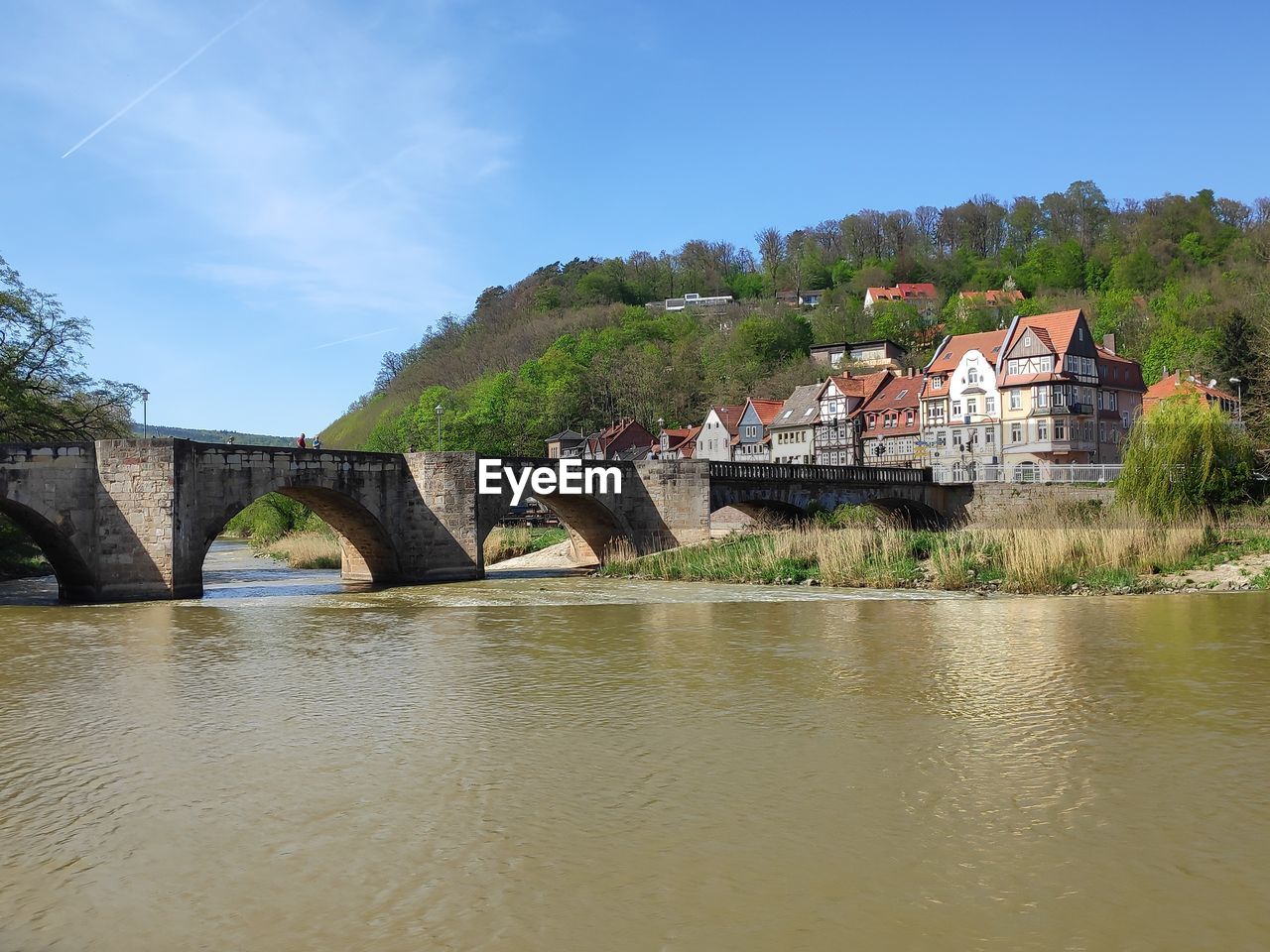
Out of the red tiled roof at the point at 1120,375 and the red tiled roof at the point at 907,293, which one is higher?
the red tiled roof at the point at 907,293

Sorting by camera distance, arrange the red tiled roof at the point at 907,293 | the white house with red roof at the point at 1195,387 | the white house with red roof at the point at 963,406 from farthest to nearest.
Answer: the red tiled roof at the point at 907,293 → the white house with red roof at the point at 963,406 → the white house with red roof at the point at 1195,387

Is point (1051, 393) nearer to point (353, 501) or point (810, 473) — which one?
point (810, 473)

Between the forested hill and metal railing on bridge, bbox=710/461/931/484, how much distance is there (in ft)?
73.7

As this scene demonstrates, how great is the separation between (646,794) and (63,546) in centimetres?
2316

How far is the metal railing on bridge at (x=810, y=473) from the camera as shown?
40125 mm

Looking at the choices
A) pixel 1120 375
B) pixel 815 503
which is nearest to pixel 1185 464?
pixel 815 503

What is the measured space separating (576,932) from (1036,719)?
718 centimetres

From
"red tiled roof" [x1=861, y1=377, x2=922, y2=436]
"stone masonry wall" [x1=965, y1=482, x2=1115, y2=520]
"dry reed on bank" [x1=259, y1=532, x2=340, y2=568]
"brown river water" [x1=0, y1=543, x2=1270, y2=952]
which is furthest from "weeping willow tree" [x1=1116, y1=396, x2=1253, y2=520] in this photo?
"red tiled roof" [x1=861, y1=377, x2=922, y2=436]

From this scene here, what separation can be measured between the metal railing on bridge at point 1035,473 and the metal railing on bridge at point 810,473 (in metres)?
→ 2.73

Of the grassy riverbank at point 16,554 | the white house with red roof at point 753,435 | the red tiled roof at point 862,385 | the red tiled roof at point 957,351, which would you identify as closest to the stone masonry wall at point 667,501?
the grassy riverbank at point 16,554

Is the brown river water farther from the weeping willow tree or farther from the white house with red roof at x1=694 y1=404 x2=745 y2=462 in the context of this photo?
the white house with red roof at x1=694 y1=404 x2=745 y2=462

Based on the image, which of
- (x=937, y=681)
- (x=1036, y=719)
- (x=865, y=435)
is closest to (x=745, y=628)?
(x=937, y=681)

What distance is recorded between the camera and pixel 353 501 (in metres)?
32.0

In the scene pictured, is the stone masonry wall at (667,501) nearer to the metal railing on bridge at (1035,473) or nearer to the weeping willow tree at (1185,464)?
the weeping willow tree at (1185,464)
